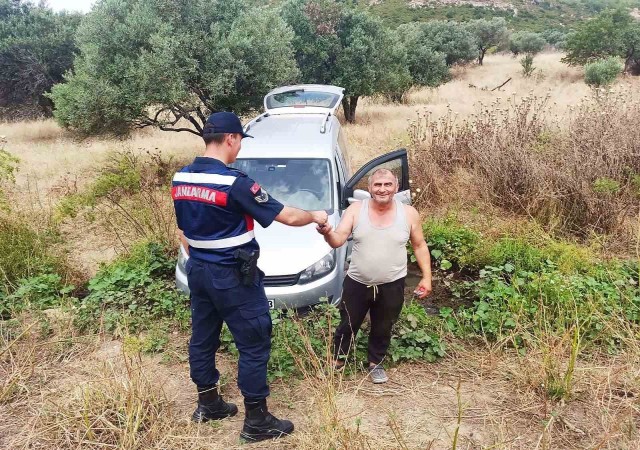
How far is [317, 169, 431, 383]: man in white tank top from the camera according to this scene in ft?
9.73

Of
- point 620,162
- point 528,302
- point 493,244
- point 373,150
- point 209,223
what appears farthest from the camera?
point 373,150

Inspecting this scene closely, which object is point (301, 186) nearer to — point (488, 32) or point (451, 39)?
point (451, 39)

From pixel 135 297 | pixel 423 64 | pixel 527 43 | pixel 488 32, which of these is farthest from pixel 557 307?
pixel 527 43

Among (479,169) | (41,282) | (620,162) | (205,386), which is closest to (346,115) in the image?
(479,169)

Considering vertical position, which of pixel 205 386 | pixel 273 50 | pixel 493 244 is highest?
pixel 273 50

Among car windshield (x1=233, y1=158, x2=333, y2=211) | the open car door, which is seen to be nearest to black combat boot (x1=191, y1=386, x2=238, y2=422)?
the open car door

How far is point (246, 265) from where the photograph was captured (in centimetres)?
250

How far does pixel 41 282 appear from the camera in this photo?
4828 millimetres

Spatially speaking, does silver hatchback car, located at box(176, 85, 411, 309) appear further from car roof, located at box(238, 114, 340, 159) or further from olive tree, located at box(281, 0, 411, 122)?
olive tree, located at box(281, 0, 411, 122)

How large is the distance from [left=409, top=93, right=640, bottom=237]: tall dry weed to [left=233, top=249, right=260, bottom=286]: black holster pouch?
474 centimetres

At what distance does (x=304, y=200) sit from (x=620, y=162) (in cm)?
468

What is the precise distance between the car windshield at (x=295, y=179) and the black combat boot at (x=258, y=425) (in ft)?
8.65

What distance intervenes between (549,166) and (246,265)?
5.49 meters

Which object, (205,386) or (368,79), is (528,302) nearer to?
(205,386)
